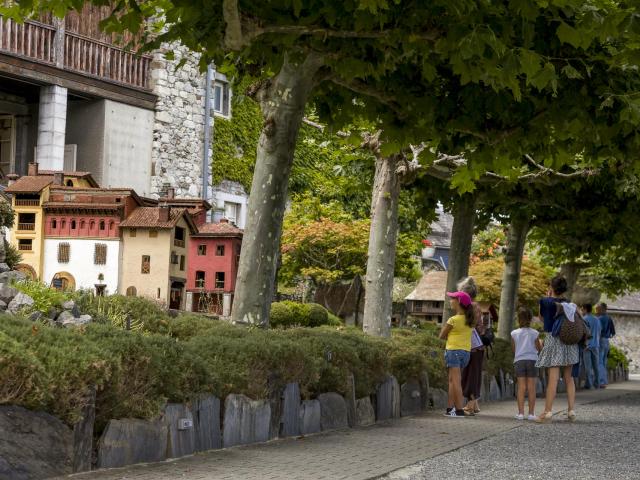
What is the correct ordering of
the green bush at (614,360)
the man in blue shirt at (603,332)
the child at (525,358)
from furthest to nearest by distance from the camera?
the green bush at (614,360), the man in blue shirt at (603,332), the child at (525,358)

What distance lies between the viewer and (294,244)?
33.1 m

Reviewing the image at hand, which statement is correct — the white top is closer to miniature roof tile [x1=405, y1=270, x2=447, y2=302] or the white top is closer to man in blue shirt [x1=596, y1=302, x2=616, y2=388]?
man in blue shirt [x1=596, y1=302, x2=616, y2=388]

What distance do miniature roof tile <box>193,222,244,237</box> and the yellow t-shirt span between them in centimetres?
556

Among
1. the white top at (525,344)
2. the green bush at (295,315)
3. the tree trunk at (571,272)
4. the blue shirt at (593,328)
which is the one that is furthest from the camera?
the tree trunk at (571,272)

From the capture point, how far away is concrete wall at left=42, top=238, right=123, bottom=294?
17.0m

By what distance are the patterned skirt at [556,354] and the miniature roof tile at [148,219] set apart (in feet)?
18.8

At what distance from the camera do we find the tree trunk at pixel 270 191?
13.0 metres

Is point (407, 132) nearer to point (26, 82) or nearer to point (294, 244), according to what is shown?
point (26, 82)

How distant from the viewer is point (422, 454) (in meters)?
10.2

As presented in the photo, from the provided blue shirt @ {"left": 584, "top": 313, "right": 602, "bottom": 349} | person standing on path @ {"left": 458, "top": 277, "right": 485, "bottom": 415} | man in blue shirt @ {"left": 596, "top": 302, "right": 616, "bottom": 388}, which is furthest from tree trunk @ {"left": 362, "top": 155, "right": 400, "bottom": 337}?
man in blue shirt @ {"left": 596, "top": 302, "right": 616, "bottom": 388}

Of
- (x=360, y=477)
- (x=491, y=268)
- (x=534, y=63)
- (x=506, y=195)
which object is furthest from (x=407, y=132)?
(x=491, y=268)

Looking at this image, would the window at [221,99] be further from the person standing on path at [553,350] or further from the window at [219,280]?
the person standing on path at [553,350]

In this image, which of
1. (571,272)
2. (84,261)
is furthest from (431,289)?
(84,261)

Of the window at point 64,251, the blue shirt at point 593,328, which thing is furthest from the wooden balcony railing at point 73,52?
the blue shirt at point 593,328
